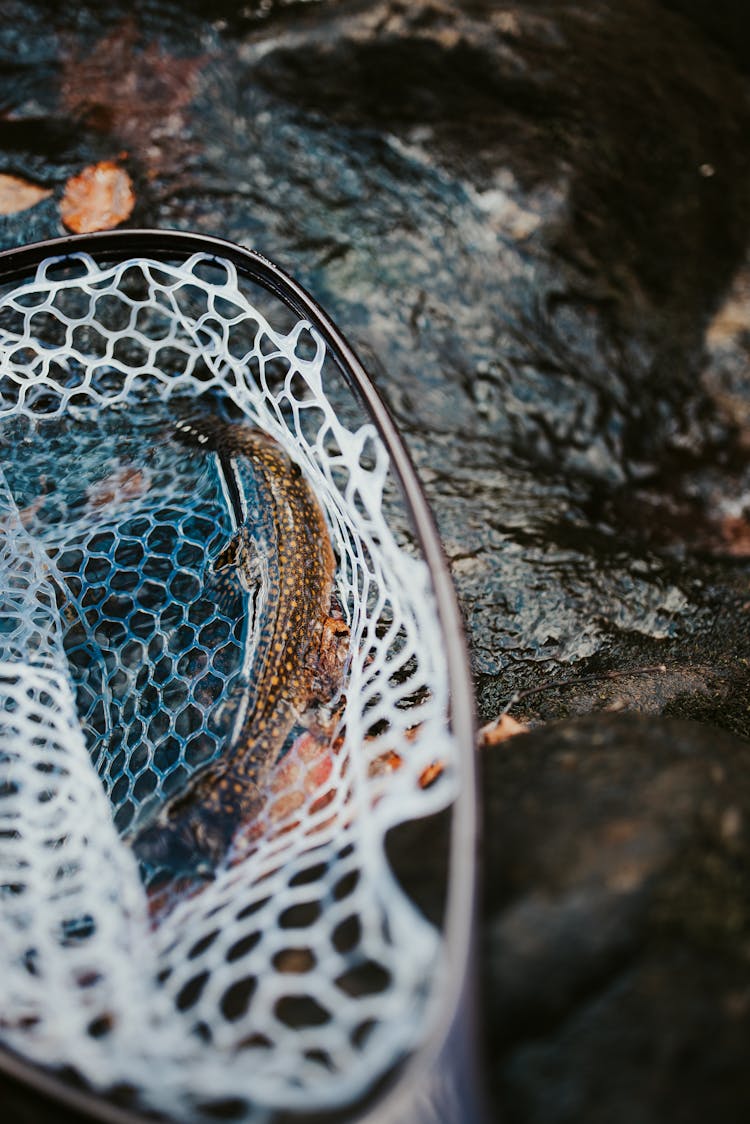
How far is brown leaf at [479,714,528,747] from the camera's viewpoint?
285 cm

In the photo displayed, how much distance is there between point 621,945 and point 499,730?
1.33 metres

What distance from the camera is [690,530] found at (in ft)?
14.2

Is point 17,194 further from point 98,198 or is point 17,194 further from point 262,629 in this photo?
point 262,629

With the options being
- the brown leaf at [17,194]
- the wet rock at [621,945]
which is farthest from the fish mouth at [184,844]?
the brown leaf at [17,194]

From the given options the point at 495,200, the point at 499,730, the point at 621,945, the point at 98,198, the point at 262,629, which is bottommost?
the point at 262,629

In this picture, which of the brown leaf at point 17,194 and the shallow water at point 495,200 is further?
the shallow water at point 495,200

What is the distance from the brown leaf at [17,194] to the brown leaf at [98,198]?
5.4 inches

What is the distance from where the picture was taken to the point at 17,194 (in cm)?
407

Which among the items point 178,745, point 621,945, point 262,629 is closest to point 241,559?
point 262,629

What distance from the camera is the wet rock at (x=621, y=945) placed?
148 centimetres

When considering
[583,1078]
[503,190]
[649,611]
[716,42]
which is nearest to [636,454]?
[649,611]

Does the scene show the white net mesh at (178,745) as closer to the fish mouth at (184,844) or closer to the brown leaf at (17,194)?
the fish mouth at (184,844)

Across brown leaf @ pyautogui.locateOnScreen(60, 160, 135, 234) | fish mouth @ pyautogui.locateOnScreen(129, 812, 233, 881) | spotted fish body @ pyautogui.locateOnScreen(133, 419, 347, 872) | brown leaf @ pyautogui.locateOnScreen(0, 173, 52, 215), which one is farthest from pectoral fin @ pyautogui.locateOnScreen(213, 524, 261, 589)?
brown leaf @ pyautogui.locateOnScreen(0, 173, 52, 215)

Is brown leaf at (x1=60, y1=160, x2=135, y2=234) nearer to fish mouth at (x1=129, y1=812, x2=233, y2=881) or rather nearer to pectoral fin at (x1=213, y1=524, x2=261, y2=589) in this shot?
pectoral fin at (x1=213, y1=524, x2=261, y2=589)
